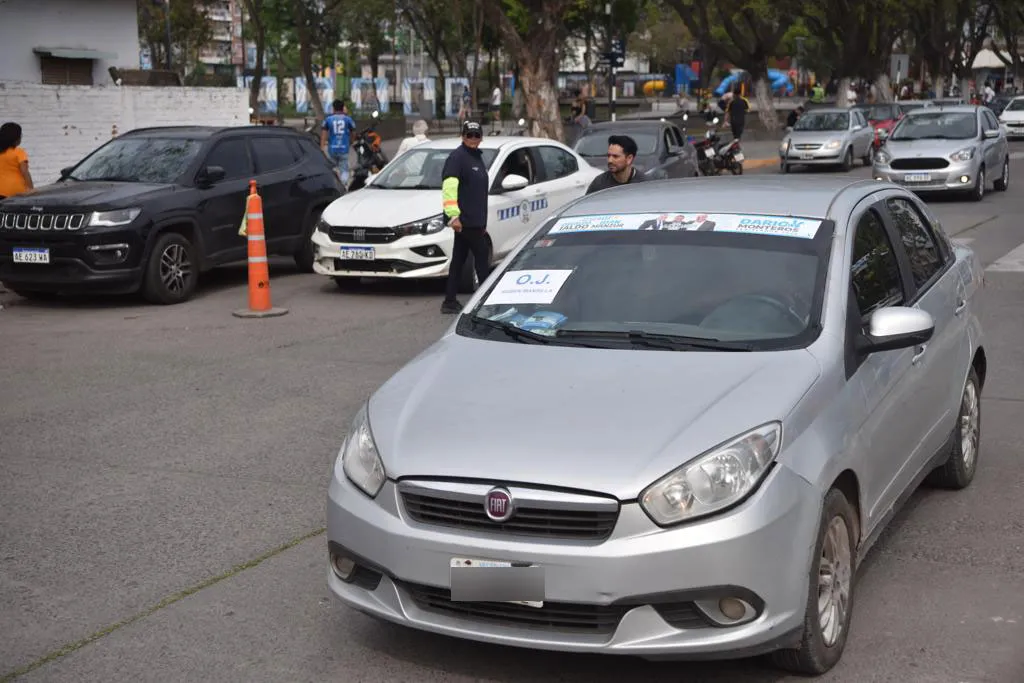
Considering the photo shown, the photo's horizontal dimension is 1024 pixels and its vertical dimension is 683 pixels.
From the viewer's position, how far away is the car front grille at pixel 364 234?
46.0 ft

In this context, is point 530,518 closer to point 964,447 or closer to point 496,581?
point 496,581

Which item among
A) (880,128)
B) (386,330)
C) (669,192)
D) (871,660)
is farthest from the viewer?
(880,128)

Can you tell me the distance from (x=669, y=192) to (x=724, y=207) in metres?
0.43

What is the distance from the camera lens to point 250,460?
7.73 m

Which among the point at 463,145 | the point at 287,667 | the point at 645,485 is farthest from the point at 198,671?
the point at 463,145

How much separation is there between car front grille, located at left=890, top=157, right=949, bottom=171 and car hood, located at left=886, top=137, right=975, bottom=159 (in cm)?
8

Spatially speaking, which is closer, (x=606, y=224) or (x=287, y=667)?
(x=287, y=667)

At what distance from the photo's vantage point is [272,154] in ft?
52.9

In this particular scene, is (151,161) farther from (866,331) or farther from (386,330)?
(866,331)

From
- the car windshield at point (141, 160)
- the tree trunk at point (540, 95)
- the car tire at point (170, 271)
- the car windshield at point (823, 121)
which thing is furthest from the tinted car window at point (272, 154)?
the car windshield at point (823, 121)

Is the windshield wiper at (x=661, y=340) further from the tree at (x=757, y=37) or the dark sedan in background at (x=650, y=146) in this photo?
the tree at (x=757, y=37)

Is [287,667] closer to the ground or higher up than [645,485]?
closer to the ground

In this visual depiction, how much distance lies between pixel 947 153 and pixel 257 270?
46.5ft

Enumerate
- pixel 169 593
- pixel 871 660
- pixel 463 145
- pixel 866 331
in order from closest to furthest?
pixel 871 660, pixel 866 331, pixel 169 593, pixel 463 145
